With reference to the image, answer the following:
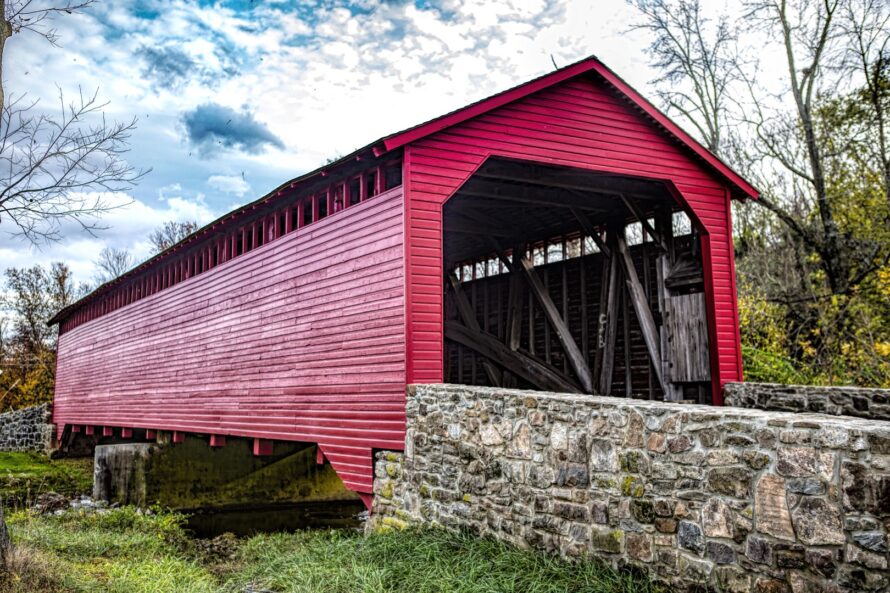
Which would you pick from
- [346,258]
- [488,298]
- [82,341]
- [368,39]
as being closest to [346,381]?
[346,258]

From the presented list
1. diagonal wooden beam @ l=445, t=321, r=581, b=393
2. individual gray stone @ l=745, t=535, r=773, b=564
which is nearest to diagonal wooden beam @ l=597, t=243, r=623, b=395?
diagonal wooden beam @ l=445, t=321, r=581, b=393

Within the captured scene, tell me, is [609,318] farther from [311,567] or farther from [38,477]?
[38,477]

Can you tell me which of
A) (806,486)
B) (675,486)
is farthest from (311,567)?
(806,486)

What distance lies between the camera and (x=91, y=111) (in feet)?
28.0

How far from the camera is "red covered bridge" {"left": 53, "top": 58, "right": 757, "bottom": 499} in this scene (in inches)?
342

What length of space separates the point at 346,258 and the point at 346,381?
1654 mm

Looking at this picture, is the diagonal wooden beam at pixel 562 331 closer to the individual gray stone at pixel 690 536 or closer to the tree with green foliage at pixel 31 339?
the individual gray stone at pixel 690 536

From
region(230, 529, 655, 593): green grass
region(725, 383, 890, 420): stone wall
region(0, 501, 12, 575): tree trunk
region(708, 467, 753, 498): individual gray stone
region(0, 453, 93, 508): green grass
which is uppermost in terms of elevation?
region(725, 383, 890, 420): stone wall

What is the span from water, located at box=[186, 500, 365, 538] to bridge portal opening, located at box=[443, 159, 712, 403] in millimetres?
4490

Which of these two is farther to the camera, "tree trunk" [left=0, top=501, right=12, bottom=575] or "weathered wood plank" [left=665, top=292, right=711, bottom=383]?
"weathered wood plank" [left=665, top=292, right=711, bottom=383]

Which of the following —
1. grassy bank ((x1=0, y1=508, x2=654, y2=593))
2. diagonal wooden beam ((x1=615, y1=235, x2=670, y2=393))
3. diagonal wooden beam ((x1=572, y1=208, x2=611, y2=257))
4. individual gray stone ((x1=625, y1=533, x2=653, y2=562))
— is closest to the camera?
individual gray stone ((x1=625, y1=533, x2=653, y2=562))

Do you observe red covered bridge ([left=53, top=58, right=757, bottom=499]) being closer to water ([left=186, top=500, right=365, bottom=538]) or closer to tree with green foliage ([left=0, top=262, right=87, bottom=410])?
water ([left=186, top=500, right=365, bottom=538])

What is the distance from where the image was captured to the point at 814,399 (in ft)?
28.5

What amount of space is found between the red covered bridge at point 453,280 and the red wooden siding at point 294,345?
37mm
